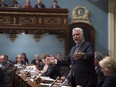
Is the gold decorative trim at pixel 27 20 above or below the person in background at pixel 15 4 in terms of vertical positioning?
below

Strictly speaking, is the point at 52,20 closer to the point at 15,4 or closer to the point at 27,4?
the point at 27,4

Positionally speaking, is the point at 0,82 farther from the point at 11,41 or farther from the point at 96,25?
the point at 96,25

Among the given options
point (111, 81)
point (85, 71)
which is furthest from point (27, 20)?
point (111, 81)

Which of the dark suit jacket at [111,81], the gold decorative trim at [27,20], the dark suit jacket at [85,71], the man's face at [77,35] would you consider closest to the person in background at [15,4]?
the gold decorative trim at [27,20]

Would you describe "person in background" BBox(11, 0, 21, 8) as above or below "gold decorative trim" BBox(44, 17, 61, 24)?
above

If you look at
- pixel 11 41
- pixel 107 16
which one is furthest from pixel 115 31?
pixel 11 41

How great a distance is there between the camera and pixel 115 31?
14844 millimetres

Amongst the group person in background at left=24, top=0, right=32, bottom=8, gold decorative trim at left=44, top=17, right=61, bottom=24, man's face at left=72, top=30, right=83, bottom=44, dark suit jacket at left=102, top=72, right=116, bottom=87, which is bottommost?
dark suit jacket at left=102, top=72, right=116, bottom=87

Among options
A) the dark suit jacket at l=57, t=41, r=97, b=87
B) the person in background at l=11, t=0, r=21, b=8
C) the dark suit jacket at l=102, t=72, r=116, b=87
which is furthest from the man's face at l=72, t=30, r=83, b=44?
the person in background at l=11, t=0, r=21, b=8

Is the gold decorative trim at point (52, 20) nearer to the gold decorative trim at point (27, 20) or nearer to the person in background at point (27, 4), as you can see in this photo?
the gold decorative trim at point (27, 20)

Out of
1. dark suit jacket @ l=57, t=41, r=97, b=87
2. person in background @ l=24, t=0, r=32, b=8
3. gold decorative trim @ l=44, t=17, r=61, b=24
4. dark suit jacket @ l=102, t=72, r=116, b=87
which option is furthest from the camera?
person in background @ l=24, t=0, r=32, b=8

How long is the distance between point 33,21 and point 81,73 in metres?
9.54

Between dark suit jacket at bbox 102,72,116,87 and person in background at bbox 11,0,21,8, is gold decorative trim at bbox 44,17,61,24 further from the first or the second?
dark suit jacket at bbox 102,72,116,87

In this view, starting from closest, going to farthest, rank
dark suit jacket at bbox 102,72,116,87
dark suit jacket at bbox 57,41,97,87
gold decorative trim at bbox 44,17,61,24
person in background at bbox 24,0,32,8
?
dark suit jacket at bbox 102,72,116,87 → dark suit jacket at bbox 57,41,97,87 → gold decorative trim at bbox 44,17,61,24 → person in background at bbox 24,0,32,8
